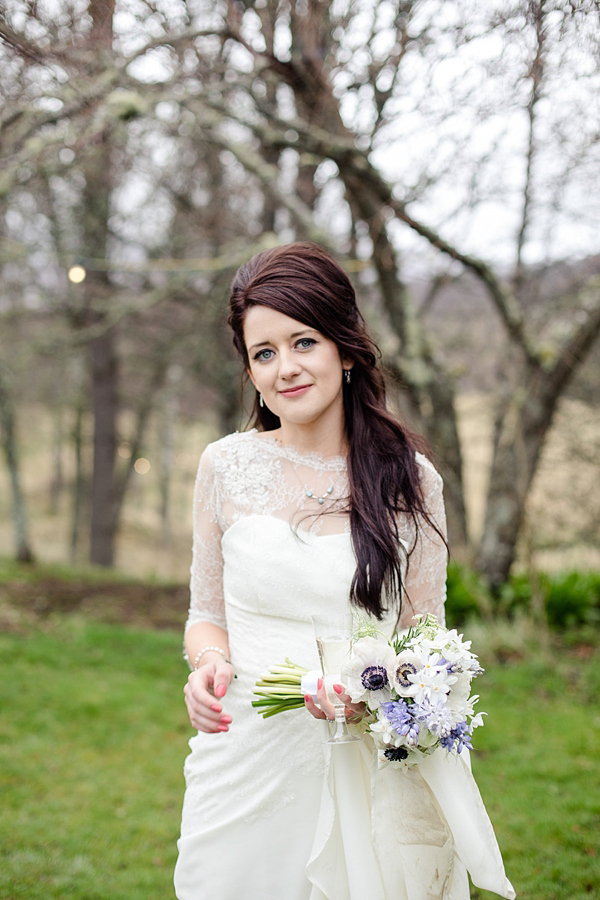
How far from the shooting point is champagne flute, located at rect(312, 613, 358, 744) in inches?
69.0

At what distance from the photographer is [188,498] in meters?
24.5

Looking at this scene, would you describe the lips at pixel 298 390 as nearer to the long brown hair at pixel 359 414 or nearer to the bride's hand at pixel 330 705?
the long brown hair at pixel 359 414

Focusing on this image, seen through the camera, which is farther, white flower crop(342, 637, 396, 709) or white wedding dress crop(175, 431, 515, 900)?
white wedding dress crop(175, 431, 515, 900)

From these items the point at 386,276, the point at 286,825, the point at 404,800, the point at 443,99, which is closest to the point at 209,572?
the point at 286,825

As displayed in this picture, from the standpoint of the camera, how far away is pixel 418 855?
177 cm

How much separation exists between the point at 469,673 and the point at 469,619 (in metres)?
5.62

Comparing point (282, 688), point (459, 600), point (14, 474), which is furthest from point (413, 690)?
point (14, 474)

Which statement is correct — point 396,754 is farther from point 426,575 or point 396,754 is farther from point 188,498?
point 188,498

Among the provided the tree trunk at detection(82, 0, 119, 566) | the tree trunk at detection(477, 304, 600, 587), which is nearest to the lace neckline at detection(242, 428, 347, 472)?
the tree trunk at detection(477, 304, 600, 587)

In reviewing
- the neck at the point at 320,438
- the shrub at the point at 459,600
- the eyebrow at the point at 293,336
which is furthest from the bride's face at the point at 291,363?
the shrub at the point at 459,600

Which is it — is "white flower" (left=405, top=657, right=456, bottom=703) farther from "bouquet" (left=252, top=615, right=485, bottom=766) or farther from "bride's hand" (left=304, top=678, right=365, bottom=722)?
"bride's hand" (left=304, top=678, right=365, bottom=722)

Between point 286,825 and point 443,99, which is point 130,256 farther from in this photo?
point 286,825

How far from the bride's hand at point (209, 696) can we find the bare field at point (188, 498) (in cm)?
419

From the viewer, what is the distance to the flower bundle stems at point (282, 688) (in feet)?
6.23
